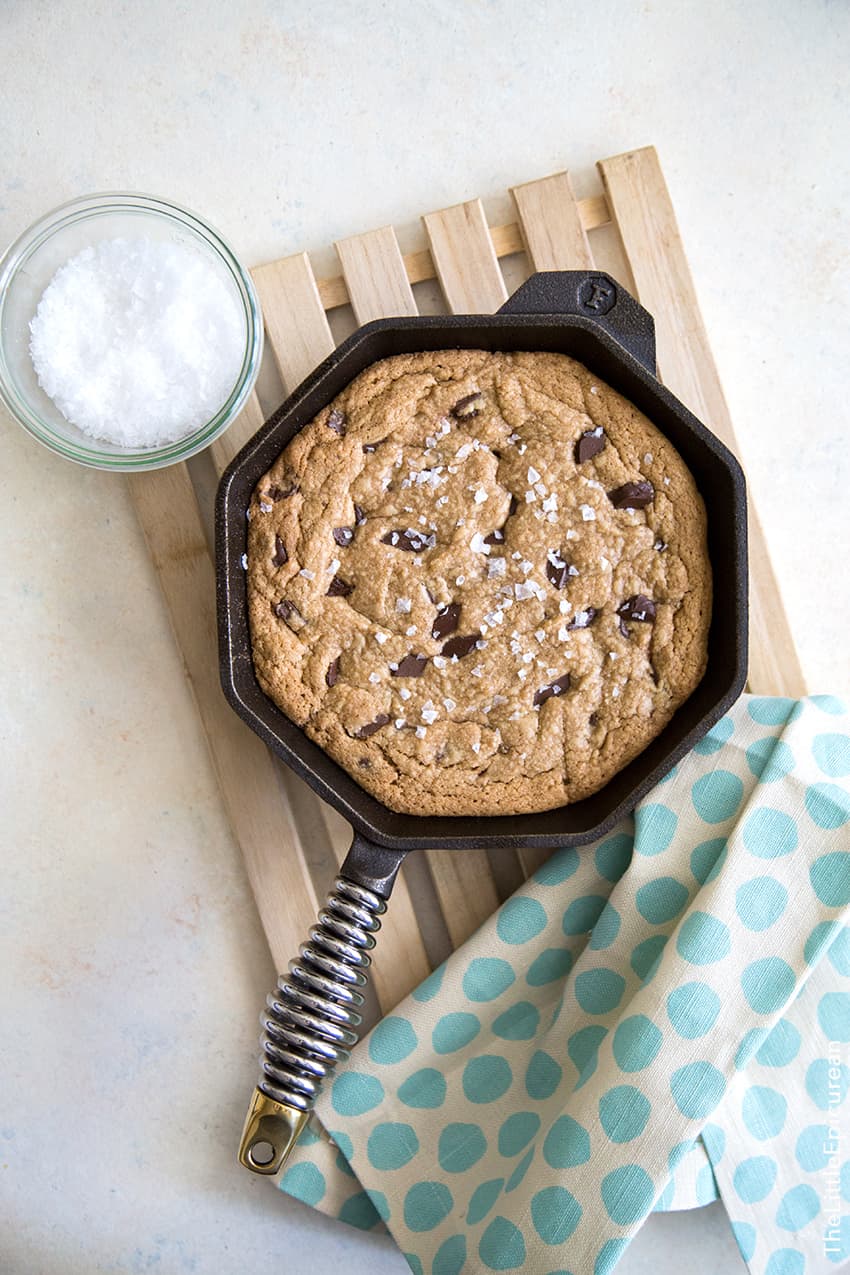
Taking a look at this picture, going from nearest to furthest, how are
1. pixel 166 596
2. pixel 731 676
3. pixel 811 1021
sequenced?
pixel 731 676 < pixel 811 1021 < pixel 166 596

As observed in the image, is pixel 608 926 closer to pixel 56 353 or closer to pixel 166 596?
pixel 166 596

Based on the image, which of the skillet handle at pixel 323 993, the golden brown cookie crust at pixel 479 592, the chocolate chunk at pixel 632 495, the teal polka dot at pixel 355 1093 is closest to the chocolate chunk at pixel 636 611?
the golden brown cookie crust at pixel 479 592

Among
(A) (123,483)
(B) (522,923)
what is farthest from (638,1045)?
(A) (123,483)

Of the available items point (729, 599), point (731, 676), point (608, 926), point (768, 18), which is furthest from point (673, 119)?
point (608, 926)

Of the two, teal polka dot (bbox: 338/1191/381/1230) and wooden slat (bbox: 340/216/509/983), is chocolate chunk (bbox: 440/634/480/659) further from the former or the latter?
teal polka dot (bbox: 338/1191/381/1230)

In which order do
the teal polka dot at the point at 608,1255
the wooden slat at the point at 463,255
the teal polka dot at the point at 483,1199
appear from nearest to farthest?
the teal polka dot at the point at 608,1255, the teal polka dot at the point at 483,1199, the wooden slat at the point at 463,255

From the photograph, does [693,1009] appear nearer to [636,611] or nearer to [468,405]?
[636,611]

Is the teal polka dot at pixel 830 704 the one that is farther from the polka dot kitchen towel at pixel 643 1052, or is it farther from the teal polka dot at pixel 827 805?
the teal polka dot at pixel 827 805
